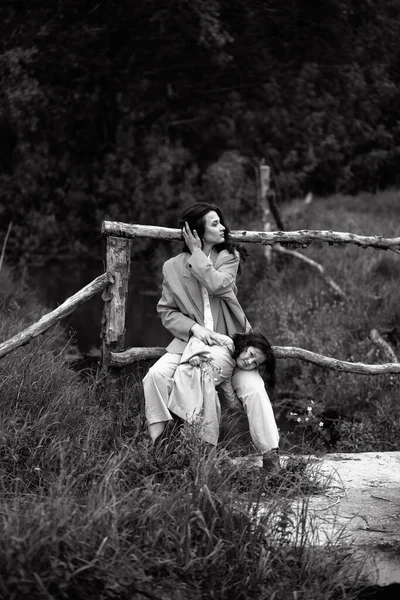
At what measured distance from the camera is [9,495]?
4.27m

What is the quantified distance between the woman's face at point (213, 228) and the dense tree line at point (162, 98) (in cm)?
885

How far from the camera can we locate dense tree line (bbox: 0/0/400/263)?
1437cm

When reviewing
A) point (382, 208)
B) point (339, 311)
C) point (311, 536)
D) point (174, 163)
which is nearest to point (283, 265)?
point (339, 311)

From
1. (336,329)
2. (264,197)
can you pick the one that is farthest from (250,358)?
(264,197)

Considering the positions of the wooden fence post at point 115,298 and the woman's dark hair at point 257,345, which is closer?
the woman's dark hair at point 257,345

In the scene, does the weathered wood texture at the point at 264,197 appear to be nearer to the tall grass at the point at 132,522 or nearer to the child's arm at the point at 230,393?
the child's arm at the point at 230,393

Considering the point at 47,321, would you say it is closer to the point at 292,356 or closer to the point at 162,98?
the point at 292,356

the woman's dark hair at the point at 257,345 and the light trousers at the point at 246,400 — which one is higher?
the woman's dark hair at the point at 257,345

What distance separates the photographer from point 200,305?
5348 millimetres

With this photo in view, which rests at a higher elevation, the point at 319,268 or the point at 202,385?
the point at 202,385

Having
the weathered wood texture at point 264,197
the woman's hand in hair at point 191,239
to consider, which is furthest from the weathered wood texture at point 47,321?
the weathered wood texture at point 264,197

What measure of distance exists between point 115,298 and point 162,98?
1157cm

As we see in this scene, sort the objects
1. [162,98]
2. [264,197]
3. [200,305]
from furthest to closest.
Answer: [162,98] < [264,197] < [200,305]

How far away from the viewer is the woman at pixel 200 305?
4.96 meters
